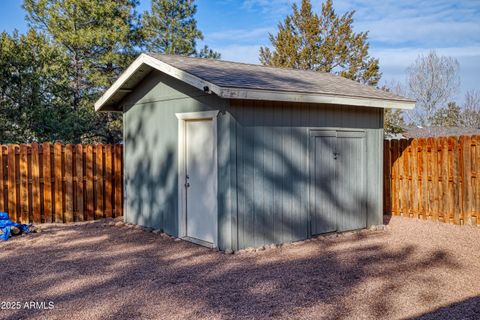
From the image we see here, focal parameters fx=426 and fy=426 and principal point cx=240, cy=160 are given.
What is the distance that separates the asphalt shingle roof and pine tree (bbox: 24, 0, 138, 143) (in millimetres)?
8371

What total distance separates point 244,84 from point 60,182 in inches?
207

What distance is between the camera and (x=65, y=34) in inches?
624

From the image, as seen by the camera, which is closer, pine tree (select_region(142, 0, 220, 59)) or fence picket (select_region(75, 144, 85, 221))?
fence picket (select_region(75, 144, 85, 221))

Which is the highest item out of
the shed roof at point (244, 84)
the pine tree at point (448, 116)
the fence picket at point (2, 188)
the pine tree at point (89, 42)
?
the pine tree at point (89, 42)

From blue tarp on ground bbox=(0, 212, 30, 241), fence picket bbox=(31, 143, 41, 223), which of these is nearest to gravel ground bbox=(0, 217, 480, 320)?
blue tarp on ground bbox=(0, 212, 30, 241)

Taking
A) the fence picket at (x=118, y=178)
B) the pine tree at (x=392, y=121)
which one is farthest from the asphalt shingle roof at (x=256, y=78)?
the pine tree at (x=392, y=121)

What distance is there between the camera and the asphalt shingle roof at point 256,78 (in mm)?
6543

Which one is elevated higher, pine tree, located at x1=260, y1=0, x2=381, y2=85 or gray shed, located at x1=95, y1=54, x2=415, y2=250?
pine tree, located at x1=260, y1=0, x2=381, y2=85

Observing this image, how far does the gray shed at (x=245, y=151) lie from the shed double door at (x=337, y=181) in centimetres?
2

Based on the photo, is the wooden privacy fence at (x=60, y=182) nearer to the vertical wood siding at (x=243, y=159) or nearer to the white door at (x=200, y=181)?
the vertical wood siding at (x=243, y=159)

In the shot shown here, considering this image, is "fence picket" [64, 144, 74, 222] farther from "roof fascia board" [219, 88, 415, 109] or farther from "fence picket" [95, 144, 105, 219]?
"roof fascia board" [219, 88, 415, 109]

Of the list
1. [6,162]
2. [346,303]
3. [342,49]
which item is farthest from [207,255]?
[342,49]

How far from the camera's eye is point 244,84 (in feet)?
21.0

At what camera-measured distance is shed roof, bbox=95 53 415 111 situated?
20.6 ft
